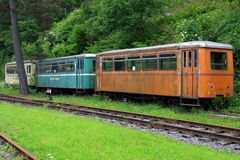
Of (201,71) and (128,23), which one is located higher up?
(128,23)

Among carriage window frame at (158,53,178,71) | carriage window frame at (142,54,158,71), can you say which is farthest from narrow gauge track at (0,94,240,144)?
carriage window frame at (142,54,158,71)

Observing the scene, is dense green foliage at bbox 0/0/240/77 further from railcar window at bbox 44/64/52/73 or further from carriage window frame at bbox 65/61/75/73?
carriage window frame at bbox 65/61/75/73

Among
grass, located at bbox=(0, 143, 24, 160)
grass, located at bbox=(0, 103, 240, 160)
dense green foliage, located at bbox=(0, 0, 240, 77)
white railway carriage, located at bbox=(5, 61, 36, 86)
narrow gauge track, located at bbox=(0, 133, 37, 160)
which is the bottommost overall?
grass, located at bbox=(0, 143, 24, 160)

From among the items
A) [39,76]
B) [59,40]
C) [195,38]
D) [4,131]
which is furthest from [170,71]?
[59,40]

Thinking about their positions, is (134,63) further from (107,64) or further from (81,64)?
(81,64)

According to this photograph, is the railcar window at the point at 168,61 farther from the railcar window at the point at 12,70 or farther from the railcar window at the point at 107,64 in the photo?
the railcar window at the point at 12,70

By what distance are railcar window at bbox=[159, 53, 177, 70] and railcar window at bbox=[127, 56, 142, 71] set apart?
2.11 m

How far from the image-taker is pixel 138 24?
3191 cm

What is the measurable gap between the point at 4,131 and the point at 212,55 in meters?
9.57

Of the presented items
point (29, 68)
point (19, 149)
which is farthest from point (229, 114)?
point (29, 68)

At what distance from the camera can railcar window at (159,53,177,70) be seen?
20906mm

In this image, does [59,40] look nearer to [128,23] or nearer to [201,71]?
[128,23]

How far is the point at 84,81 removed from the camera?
30.7 metres

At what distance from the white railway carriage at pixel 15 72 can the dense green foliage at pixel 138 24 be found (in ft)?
2.80
